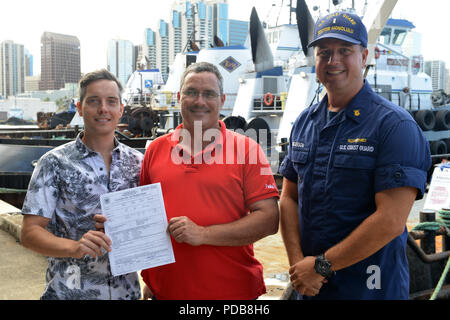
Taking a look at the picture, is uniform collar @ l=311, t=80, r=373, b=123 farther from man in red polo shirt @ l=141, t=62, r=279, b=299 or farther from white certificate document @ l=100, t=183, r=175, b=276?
white certificate document @ l=100, t=183, r=175, b=276

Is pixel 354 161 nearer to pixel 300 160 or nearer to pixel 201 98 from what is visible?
pixel 300 160

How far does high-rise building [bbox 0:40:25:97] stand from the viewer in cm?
7750

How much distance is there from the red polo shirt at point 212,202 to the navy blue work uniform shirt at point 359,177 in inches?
9.3

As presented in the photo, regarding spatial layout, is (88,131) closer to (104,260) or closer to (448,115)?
(104,260)

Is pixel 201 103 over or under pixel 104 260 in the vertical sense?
over

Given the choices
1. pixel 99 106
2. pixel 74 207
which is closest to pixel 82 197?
pixel 74 207

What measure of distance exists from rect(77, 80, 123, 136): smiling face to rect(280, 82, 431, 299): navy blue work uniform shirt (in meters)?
0.91

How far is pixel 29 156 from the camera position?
922 cm

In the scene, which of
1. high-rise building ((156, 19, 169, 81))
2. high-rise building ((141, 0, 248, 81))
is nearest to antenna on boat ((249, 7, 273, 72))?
high-rise building ((141, 0, 248, 81))

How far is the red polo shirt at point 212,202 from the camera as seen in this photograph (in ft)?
6.69

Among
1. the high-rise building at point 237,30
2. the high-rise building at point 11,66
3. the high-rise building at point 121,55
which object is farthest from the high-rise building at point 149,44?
the high-rise building at point 11,66

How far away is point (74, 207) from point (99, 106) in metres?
Result: 0.45
